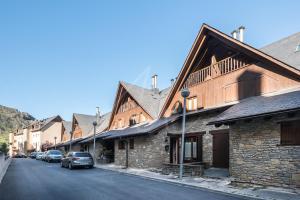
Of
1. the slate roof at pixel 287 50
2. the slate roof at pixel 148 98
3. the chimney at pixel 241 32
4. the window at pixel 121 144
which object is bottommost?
the window at pixel 121 144

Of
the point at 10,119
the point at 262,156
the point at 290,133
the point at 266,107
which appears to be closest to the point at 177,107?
the point at 266,107

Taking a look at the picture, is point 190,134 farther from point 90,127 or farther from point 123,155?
point 90,127

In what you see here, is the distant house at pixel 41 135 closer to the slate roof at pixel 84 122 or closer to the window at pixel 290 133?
the slate roof at pixel 84 122

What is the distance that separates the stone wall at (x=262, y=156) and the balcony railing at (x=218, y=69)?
17.5 ft

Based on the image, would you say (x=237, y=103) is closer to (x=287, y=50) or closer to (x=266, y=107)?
(x=266, y=107)

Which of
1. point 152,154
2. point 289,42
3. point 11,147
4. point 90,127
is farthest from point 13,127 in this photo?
point 289,42

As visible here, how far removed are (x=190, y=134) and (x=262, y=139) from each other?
25.9 feet

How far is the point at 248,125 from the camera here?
13.3 m

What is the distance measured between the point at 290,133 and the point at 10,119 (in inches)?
5856

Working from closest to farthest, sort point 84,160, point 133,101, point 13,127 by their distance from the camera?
1. point 84,160
2. point 133,101
3. point 13,127

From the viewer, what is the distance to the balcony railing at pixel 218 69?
17828 millimetres

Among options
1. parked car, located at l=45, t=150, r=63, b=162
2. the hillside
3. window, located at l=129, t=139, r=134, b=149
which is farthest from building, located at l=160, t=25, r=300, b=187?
the hillside

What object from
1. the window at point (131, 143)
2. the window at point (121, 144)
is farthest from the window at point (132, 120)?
the window at point (131, 143)

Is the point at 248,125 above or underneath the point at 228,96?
underneath
